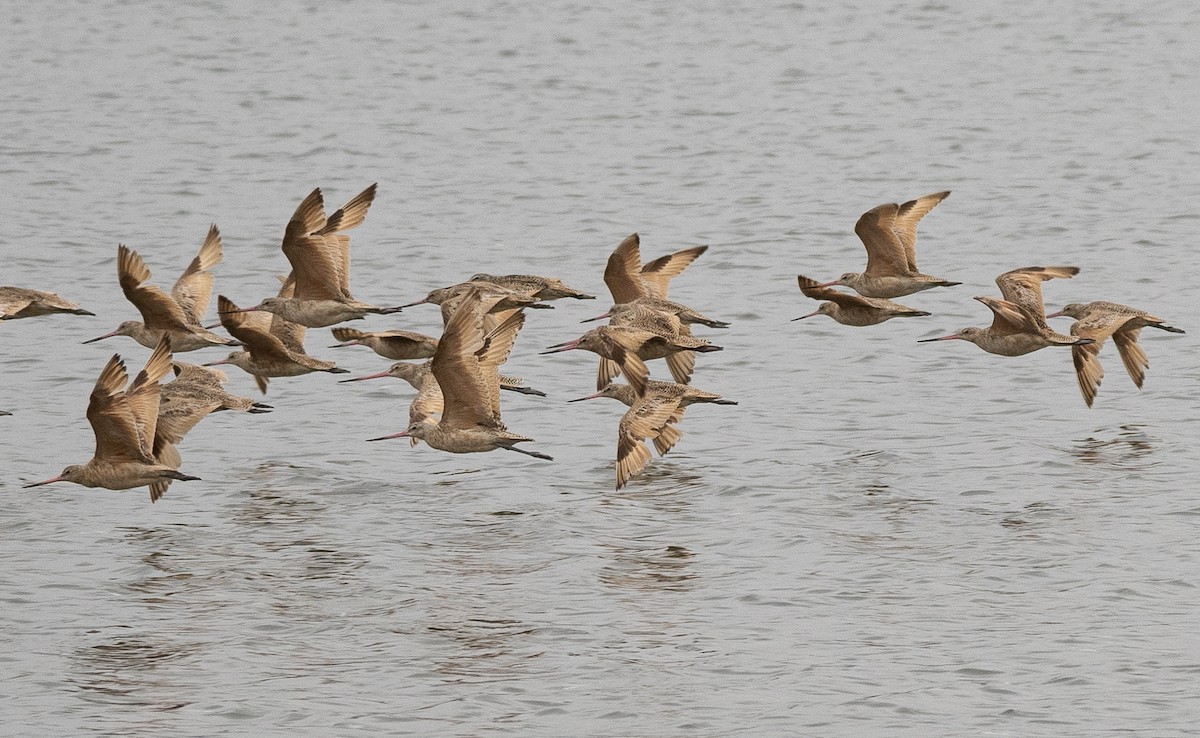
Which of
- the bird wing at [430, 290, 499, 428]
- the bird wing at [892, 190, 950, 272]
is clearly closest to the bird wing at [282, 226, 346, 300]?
the bird wing at [430, 290, 499, 428]

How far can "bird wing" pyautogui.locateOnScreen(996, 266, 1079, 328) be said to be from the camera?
15594mm

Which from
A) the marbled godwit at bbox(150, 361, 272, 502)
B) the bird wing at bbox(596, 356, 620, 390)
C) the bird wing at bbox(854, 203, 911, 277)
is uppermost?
the bird wing at bbox(854, 203, 911, 277)

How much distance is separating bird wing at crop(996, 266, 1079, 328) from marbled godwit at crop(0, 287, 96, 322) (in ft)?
22.1

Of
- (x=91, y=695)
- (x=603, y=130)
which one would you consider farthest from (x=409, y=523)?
(x=603, y=130)

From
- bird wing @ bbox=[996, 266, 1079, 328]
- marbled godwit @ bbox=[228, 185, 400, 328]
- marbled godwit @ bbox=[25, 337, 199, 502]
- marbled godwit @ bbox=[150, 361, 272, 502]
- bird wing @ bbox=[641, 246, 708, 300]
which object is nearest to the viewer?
marbled godwit @ bbox=[25, 337, 199, 502]

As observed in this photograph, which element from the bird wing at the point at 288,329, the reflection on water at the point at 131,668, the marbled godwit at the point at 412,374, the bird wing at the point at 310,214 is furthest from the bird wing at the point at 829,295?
the reflection on water at the point at 131,668

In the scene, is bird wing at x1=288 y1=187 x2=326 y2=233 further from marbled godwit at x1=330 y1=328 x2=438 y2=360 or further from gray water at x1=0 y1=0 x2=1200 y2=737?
gray water at x1=0 y1=0 x2=1200 y2=737

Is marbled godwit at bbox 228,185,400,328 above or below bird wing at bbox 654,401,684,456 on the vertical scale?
above

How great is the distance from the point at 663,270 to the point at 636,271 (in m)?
0.31

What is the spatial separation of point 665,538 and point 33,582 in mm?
3863

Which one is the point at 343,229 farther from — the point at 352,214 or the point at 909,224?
the point at 909,224

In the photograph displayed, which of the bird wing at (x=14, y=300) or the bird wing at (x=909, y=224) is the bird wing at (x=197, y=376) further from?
the bird wing at (x=909, y=224)

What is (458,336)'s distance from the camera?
1320 centimetres

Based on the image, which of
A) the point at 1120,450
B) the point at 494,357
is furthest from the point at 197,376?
the point at 1120,450
